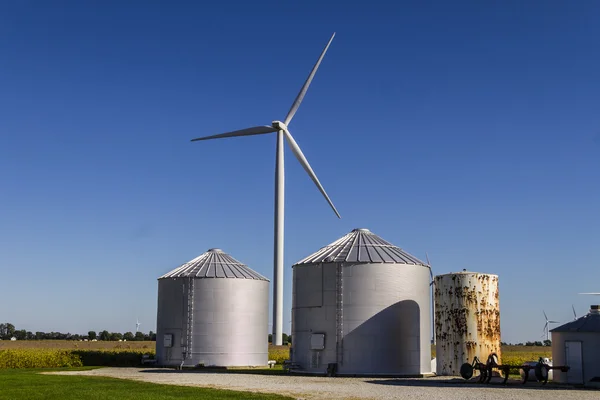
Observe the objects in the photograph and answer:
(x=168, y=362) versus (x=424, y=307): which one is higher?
(x=424, y=307)

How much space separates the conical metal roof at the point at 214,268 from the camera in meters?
52.2

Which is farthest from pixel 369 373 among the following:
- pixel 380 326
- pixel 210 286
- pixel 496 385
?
pixel 210 286

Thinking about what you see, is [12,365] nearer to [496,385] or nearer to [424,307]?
[424,307]

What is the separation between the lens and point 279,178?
57.0 meters

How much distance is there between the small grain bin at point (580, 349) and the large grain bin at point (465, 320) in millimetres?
4616

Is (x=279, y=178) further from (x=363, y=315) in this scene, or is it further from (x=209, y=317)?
(x=363, y=315)

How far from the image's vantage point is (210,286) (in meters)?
51.6

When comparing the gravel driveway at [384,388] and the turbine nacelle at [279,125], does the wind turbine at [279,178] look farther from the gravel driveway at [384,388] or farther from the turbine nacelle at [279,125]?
→ the gravel driveway at [384,388]

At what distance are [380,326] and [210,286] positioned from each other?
15.8 metres

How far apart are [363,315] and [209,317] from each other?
14911 mm

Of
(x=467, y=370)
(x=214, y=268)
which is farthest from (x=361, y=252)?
(x=214, y=268)

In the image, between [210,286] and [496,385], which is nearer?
[496,385]

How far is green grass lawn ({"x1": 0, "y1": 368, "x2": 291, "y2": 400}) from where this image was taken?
27031 millimetres

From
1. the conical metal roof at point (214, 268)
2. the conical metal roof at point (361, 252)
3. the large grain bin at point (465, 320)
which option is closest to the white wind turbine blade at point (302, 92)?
the conical metal roof at point (214, 268)
